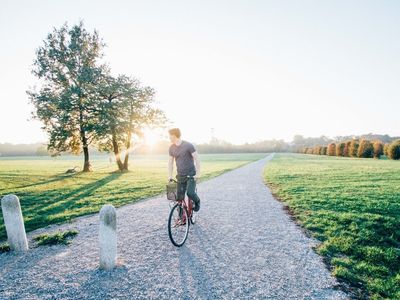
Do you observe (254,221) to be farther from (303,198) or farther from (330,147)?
(330,147)

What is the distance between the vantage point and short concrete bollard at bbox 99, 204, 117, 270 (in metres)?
5.25

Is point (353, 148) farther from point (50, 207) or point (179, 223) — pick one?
point (179, 223)

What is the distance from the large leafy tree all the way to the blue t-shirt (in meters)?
22.0

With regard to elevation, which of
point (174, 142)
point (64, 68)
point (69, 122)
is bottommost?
point (174, 142)

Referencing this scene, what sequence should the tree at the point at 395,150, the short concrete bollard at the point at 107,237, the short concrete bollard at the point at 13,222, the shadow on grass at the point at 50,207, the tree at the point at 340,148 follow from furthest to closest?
the tree at the point at 340,148
the tree at the point at 395,150
the shadow on grass at the point at 50,207
the short concrete bollard at the point at 13,222
the short concrete bollard at the point at 107,237

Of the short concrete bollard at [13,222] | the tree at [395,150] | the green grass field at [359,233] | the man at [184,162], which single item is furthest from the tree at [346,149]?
the short concrete bollard at [13,222]

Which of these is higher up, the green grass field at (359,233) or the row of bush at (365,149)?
the row of bush at (365,149)

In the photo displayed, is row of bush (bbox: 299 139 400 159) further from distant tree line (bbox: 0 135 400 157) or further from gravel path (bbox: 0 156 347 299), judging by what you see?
gravel path (bbox: 0 156 347 299)

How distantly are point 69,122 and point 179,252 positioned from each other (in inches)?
997

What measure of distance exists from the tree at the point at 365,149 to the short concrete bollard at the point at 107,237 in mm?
69310

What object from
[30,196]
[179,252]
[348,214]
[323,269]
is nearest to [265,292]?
[323,269]

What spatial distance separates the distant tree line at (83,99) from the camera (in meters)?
27.2

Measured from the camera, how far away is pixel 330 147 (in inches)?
3327

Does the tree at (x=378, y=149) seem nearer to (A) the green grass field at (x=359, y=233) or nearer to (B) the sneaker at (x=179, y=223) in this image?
(A) the green grass field at (x=359, y=233)
